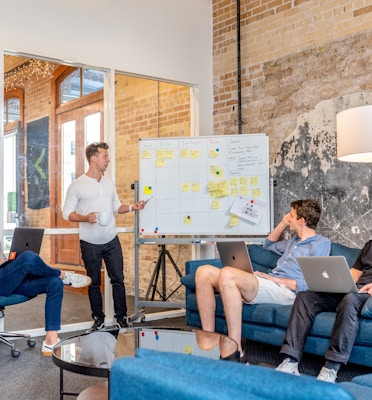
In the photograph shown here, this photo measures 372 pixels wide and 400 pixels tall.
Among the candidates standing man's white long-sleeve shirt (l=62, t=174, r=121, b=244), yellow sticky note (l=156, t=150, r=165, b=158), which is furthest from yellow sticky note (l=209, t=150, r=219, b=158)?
standing man's white long-sleeve shirt (l=62, t=174, r=121, b=244)

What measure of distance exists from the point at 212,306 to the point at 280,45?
2.85 m

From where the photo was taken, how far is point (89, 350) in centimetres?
274

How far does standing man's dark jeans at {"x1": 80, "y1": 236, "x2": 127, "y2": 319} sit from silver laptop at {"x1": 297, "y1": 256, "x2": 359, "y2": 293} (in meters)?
2.09

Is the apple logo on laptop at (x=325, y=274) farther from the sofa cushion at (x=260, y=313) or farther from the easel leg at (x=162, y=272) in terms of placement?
the easel leg at (x=162, y=272)

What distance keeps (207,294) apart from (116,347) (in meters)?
1.33

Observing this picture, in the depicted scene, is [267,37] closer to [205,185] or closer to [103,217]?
[205,185]

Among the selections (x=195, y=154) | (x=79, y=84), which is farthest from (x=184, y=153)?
(x=79, y=84)

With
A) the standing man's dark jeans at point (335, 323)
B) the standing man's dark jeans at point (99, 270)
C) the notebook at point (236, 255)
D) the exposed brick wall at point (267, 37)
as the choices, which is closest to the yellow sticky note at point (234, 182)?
the exposed brick wall at point (267, 37)

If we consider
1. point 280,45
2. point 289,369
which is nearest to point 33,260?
point 289,369

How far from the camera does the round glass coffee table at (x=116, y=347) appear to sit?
250 centimetres

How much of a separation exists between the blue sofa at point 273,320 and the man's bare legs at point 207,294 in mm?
178

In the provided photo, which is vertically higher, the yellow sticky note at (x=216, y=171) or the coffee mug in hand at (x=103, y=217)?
the yellow sticky note at (x=216, y=171)

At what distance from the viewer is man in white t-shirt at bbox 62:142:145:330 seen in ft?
16.2

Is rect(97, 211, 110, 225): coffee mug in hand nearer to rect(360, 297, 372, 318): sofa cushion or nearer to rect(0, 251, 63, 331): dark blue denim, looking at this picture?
rect(0, 251, 63, 331): dark blue denim
